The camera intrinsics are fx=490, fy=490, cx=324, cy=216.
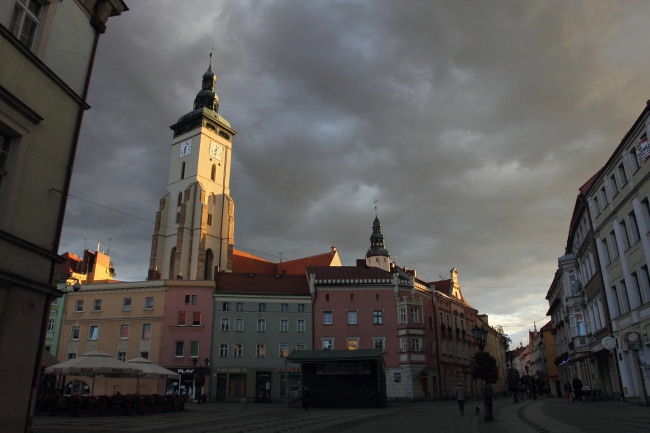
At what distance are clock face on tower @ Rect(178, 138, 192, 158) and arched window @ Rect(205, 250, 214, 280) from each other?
18266mm

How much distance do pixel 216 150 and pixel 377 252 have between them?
44.9 metres

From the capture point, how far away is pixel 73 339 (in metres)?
52.2

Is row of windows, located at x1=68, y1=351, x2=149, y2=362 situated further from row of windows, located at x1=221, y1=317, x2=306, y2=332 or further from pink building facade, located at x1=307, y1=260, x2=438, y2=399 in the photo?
pink building facade, located at x1=307, y1=260, x2=438, y2=399

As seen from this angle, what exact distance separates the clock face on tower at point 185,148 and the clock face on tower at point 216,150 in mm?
3549

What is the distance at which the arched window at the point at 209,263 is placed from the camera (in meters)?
73.6

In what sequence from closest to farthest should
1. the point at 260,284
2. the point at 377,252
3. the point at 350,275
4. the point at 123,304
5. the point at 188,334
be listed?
1. the point at 188,334
2. the point at 123,304
3. the point at 260,284
4. the point at 350,275
5. the point at 377,252

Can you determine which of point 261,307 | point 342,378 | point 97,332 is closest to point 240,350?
point 261,307

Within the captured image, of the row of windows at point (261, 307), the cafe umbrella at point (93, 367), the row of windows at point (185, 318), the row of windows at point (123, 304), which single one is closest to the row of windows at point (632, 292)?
the cafe umbrella at point (93, 367)

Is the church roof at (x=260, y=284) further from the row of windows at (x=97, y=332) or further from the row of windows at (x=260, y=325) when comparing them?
the row of windows at (x=97, y=332)

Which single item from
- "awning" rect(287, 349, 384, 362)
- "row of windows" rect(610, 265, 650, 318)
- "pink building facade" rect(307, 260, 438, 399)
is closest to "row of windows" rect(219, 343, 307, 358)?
"pink building facade" rect(307, 260, 438, 399)

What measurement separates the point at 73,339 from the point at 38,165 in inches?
1851

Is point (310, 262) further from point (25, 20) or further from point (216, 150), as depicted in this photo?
point (25, 20)

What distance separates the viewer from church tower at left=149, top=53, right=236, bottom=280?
71.9 meters

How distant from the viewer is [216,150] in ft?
272
